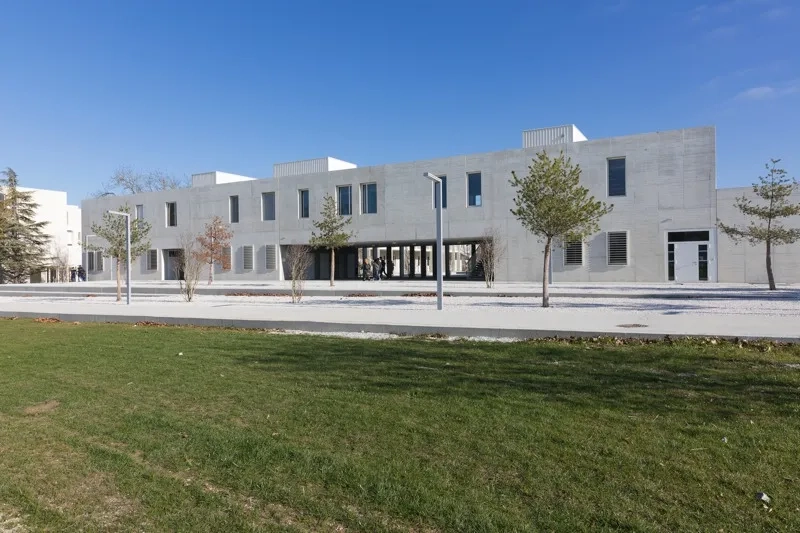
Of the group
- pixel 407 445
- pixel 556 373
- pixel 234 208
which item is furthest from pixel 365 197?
pixel 407 445

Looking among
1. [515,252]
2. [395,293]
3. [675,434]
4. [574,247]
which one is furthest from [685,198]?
[675,434]

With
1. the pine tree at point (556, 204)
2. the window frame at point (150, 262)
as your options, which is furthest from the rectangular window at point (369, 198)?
the pine tree at point (556, 204)

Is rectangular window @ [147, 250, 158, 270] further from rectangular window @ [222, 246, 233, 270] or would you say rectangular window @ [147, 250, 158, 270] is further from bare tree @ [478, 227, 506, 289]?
bare tree @ [478, 227, 506, 289]

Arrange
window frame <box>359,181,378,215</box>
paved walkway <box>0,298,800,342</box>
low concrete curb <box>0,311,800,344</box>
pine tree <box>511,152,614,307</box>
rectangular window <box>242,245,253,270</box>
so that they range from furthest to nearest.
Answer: rectangular window <box>242,245,253,270</box> < window frame <box>359,181,378,215</box> < pine tree <box>511,152,614,307</box> < paved walkway <box>0,298,800,342</box> < low concrete curb <box>0,311,800,344</box>

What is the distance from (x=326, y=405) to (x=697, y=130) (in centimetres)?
3102

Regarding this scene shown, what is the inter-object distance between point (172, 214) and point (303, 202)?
14098 mm

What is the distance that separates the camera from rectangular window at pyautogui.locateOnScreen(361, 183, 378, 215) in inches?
1583

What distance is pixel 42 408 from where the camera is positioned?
5.68m

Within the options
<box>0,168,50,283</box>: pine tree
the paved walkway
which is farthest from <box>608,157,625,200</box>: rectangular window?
<box>0,168,50,283</box>: pine tree

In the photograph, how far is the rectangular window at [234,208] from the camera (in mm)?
46125

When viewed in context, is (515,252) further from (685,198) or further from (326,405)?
(326,405)

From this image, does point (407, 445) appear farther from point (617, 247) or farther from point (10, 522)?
point (617, 247)

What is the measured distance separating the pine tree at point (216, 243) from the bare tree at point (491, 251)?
2076cm

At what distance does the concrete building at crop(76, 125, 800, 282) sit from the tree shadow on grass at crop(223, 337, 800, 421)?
25.0m
